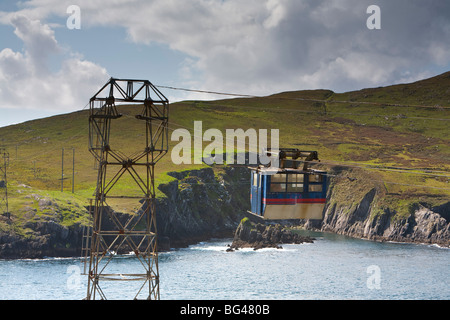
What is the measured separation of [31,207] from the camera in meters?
149

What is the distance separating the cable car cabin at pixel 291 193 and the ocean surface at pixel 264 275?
53004mm

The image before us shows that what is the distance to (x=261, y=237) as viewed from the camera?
571 ft

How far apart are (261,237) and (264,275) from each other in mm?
46656

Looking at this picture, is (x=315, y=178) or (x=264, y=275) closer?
(x=315, y=178)

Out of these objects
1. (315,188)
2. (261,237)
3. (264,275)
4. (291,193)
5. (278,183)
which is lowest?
(264,275)

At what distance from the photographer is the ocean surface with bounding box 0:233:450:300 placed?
110000mm

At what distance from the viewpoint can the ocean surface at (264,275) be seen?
110000mm

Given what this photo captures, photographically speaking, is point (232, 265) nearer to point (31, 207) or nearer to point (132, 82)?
point (31, 207)

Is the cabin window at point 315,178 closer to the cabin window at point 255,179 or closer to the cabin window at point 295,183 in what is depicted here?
the cabin window at point 295,183

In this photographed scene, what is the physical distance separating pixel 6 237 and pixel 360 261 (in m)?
82.5

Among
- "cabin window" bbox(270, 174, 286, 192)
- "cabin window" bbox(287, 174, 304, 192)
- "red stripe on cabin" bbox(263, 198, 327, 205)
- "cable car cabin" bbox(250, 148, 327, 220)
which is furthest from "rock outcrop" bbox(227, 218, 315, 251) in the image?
"cabin window" bbox(270, 174, 286, 192)

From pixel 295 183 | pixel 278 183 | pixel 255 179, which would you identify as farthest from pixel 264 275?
pixel 278 183

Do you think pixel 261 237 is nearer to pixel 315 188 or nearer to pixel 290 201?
pixel 315 188

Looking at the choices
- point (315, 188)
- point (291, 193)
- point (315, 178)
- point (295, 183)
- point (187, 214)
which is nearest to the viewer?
point (291, 193)
